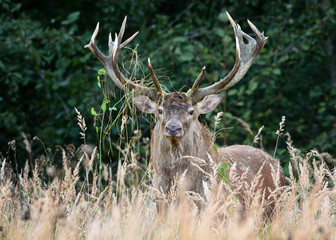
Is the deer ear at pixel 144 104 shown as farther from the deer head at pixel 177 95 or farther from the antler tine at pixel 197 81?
the antler tine at pixel 197 81

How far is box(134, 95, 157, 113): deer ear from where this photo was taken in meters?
5.59

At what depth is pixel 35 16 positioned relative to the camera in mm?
11062

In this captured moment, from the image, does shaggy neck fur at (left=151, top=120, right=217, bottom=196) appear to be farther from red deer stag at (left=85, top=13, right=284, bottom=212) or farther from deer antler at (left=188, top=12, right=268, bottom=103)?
deer antler at (left=188, top=12, right=268, bottom=103)

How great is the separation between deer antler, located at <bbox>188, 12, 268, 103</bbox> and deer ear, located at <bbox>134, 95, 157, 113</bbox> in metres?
0.36

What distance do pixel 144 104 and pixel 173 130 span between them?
1.91 ft

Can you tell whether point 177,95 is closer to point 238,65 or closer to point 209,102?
point 209,102

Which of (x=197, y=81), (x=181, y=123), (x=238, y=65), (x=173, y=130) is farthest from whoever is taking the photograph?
(x=238, y=65)

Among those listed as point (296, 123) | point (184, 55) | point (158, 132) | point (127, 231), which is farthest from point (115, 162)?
point (127, 231)

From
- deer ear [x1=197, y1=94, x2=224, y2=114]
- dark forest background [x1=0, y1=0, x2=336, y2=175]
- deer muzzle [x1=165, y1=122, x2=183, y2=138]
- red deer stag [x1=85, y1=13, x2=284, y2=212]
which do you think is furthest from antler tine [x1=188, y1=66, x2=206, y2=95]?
dark forest background [x1=0, y1=0, x2=336, y2=175]

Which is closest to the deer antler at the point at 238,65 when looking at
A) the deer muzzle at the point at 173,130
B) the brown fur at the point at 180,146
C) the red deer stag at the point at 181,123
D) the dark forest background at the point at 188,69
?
the red deer stag at the point at 181,123

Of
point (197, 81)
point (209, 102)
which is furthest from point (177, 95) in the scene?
point (209, 102)

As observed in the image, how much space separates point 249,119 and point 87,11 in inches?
146

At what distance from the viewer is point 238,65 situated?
5.50 m

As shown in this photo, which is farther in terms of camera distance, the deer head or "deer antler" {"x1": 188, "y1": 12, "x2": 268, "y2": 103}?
"deer antler" {"x1": 188, "y1": 12, "x2": 268, "y2": 103}
